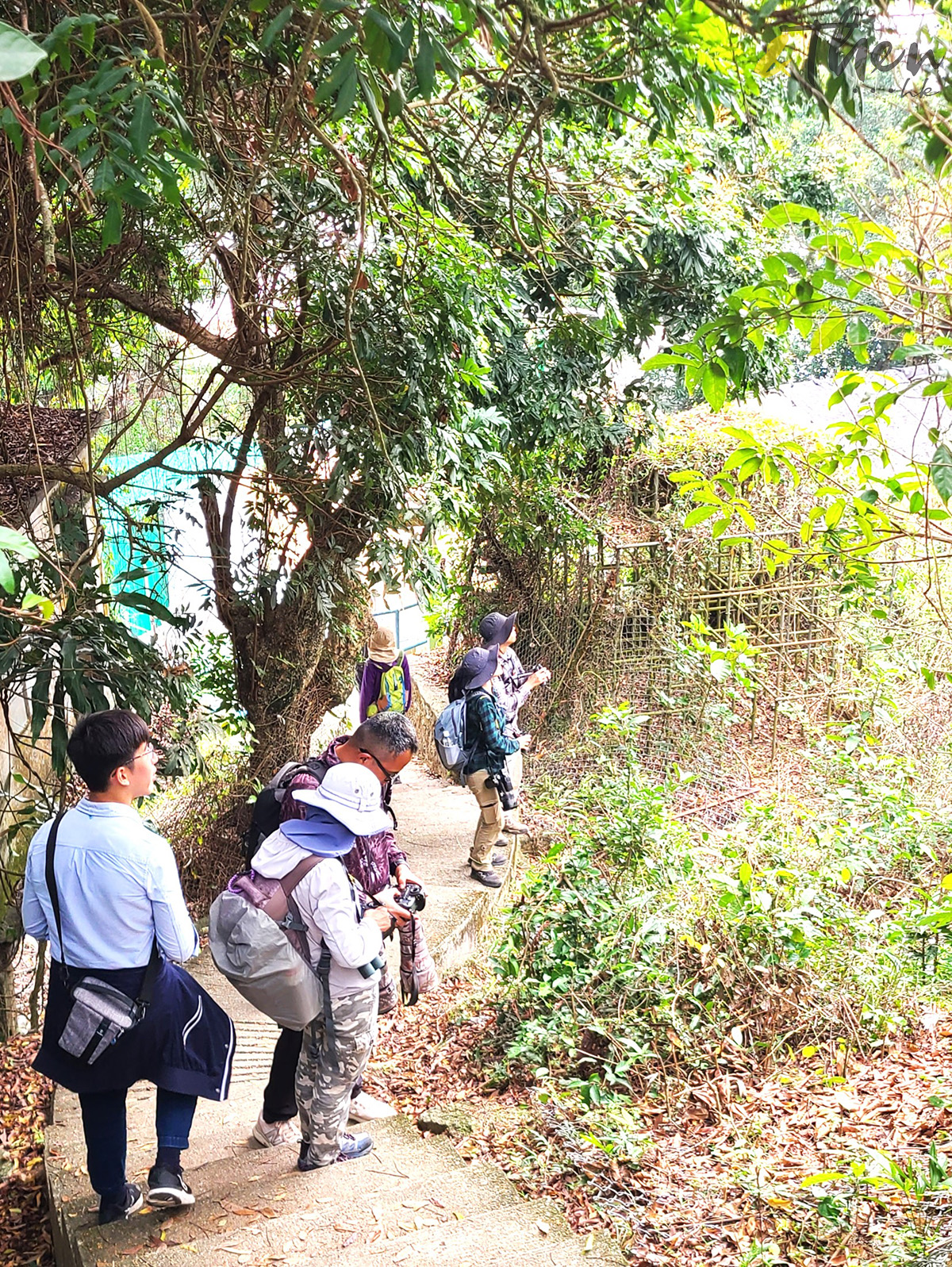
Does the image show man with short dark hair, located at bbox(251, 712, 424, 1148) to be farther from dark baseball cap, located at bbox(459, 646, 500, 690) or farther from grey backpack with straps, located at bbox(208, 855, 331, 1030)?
dark baseball cap, located at bbox(459, 646, 500, 690)

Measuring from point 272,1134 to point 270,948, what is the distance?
1047mm

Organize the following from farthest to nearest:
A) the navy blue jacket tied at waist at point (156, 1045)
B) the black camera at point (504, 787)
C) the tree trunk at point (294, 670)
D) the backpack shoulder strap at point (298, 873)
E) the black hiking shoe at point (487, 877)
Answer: the black hiking shoe at point (487, 877)
the black camera at point (504, 787)
the tree trunk at point (294, 670)
the backpack shoulder strap at point (298, 873)
the navy blue jacket tied at waist at point (156, 1045)

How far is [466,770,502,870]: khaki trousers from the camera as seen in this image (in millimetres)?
7300

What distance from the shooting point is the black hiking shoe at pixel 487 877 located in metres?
7.52

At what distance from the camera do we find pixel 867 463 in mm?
3562

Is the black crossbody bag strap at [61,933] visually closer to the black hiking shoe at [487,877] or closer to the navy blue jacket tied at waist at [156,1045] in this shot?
the navy blue jacket tied at waist at [156,1045]

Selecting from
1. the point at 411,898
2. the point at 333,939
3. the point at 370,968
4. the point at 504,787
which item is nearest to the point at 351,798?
the point at 333,939

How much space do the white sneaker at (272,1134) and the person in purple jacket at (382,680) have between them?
314 centimetres

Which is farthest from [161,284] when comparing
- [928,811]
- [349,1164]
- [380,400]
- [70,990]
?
[928,811]

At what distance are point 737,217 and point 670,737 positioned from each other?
4.48 m

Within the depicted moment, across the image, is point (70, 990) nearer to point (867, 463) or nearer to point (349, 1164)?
point (349, 1164)

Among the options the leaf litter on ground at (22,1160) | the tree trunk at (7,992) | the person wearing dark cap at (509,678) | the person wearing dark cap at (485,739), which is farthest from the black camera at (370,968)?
the person wearing dark cap at (509,678)

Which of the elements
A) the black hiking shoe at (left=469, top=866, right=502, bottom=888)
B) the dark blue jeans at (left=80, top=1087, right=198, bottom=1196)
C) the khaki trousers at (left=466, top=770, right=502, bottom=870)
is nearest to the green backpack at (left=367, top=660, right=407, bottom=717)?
the khaki trousers at (left=466, top=770, right=502, bottom=870)

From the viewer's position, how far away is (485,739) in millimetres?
7059
